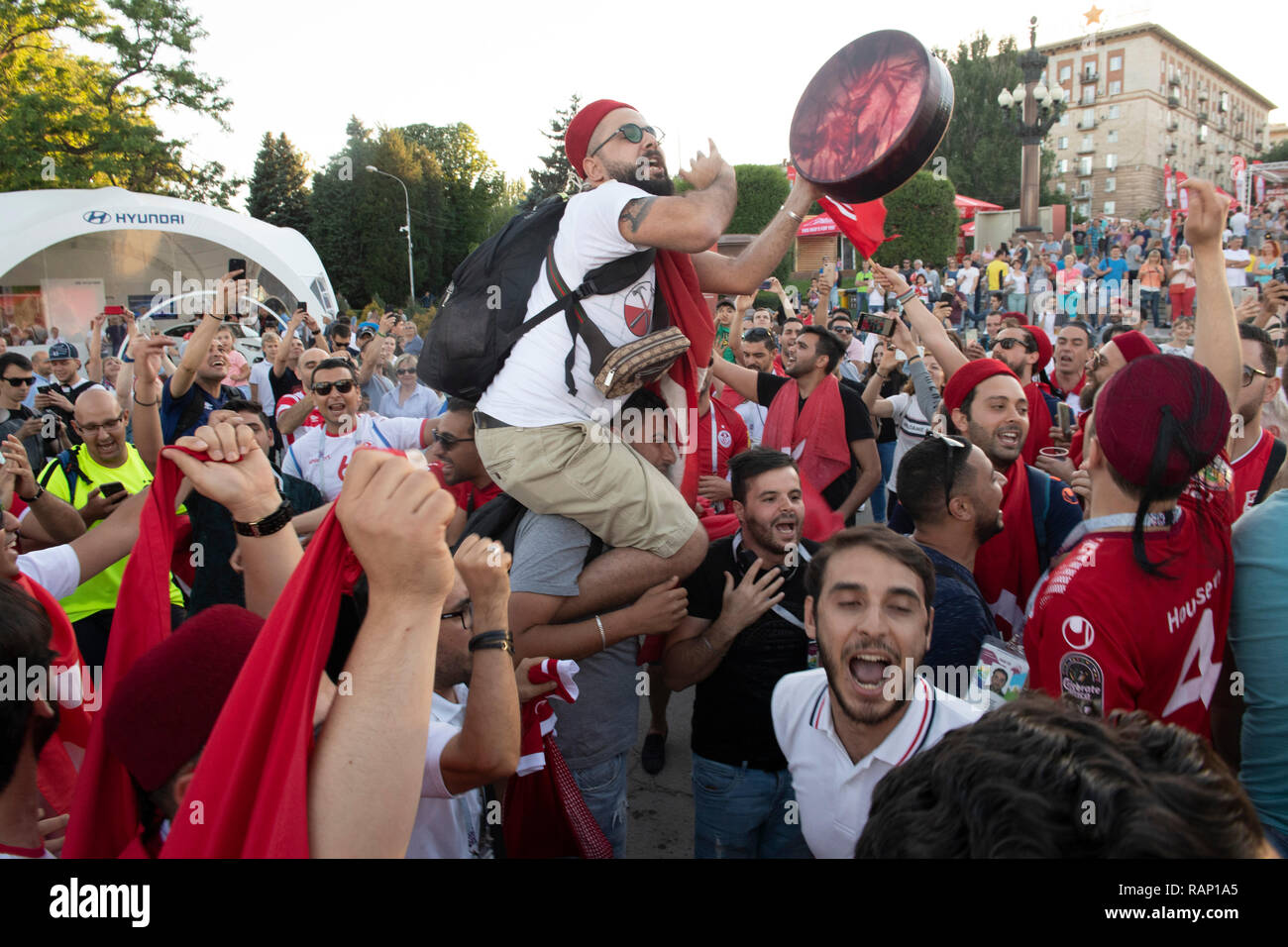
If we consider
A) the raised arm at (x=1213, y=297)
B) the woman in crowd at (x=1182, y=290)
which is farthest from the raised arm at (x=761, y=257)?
the woman in crowd at (x=1182, y=290)

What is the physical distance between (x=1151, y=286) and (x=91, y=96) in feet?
106

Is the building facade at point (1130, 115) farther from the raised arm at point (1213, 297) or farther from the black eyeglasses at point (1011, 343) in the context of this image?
the raised arm at point (1213, 297)

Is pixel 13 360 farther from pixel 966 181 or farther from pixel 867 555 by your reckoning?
pixel 966 181

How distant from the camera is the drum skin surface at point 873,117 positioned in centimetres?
269

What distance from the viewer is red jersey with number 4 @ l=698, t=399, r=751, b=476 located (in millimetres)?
5492

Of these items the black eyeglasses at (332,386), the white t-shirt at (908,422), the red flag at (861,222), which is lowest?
the white t-shirt at (908,422)

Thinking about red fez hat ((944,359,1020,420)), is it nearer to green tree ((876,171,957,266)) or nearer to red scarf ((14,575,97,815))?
red scarf ((14,575,97,815))

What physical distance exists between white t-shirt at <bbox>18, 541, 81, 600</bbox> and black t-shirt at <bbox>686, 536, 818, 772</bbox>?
222 cm

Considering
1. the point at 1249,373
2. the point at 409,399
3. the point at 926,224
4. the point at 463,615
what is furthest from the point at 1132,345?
the point at 926,224

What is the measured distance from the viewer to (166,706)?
1.47 metres

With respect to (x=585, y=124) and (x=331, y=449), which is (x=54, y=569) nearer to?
(x=331, y=449)

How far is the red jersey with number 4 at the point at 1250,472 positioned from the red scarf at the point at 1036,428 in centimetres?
99

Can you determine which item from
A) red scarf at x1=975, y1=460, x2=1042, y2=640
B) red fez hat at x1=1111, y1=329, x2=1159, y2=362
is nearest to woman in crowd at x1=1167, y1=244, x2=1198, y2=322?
red fez hat at x1=1111, y1=329, x2=1159, y2=362
